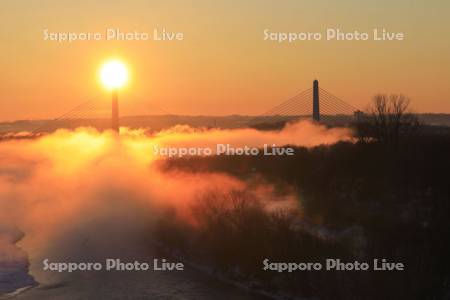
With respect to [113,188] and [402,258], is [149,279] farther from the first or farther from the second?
Result: [113,188]

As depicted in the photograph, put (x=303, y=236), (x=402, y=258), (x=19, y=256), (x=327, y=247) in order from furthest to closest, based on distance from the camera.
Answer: (x=19, y=256) → (x=303, y=236) → (x=327, y=247) → (x=402, y=258)

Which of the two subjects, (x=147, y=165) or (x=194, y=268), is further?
(x=147, y=165)

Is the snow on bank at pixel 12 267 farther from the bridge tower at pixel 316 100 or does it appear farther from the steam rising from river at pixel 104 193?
the bridge tower at pixel 316 100

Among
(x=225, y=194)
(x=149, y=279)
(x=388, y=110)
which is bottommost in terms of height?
(x=149, y=279)

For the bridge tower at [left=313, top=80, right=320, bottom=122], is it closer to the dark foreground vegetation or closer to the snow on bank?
the dark foreground vegetation

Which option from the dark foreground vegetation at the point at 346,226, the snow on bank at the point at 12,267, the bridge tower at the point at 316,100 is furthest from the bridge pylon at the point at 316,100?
the snow on bank at the point at 12,267

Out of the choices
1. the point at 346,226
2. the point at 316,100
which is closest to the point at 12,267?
the point at 346,226

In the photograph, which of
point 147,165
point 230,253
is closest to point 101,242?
point 230,253

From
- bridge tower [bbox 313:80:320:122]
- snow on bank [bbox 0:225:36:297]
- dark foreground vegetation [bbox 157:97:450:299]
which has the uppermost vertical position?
bridge tower [bbox 313:80:320:122]

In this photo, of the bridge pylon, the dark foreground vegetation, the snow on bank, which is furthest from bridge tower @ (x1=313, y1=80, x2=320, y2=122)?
the snow on bank
